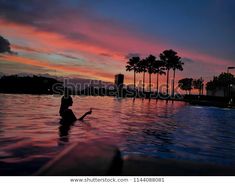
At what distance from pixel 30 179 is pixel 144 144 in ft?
24.7

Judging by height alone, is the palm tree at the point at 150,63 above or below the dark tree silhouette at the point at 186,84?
above

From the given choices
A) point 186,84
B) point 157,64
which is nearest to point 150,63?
point 157,64

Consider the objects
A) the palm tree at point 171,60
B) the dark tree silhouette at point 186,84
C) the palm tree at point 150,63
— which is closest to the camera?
the palm tree at point 171,60

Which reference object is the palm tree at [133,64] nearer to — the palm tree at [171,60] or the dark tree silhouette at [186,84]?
the palm tree at [171,60]

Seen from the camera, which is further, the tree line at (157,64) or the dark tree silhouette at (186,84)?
the dark tree silhouette at (186,84)

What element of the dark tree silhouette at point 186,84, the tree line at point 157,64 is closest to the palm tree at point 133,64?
the tree line at point 157,64

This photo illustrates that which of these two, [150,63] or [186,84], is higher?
[150,63]

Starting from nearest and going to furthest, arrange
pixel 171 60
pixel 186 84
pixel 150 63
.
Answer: pixel 171 60, pixel 150 63, pixel 186 84

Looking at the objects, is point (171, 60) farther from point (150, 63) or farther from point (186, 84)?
point (186, 84)

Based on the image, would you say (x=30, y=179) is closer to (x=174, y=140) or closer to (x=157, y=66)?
(x=174, y=140)

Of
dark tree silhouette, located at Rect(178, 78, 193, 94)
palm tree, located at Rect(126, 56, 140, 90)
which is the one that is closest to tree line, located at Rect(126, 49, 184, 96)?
palm tree, located at Rect(126, 56, 140, 90)

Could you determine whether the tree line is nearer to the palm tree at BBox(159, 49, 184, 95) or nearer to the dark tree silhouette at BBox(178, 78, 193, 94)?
the palm tree at BBox(159, 49, 184, 95)

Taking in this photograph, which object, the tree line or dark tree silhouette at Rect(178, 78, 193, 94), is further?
dark tree silhouette at Rect(178, 78, 193, 94)

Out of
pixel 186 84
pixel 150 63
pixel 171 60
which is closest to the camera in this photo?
pixel 171 60
